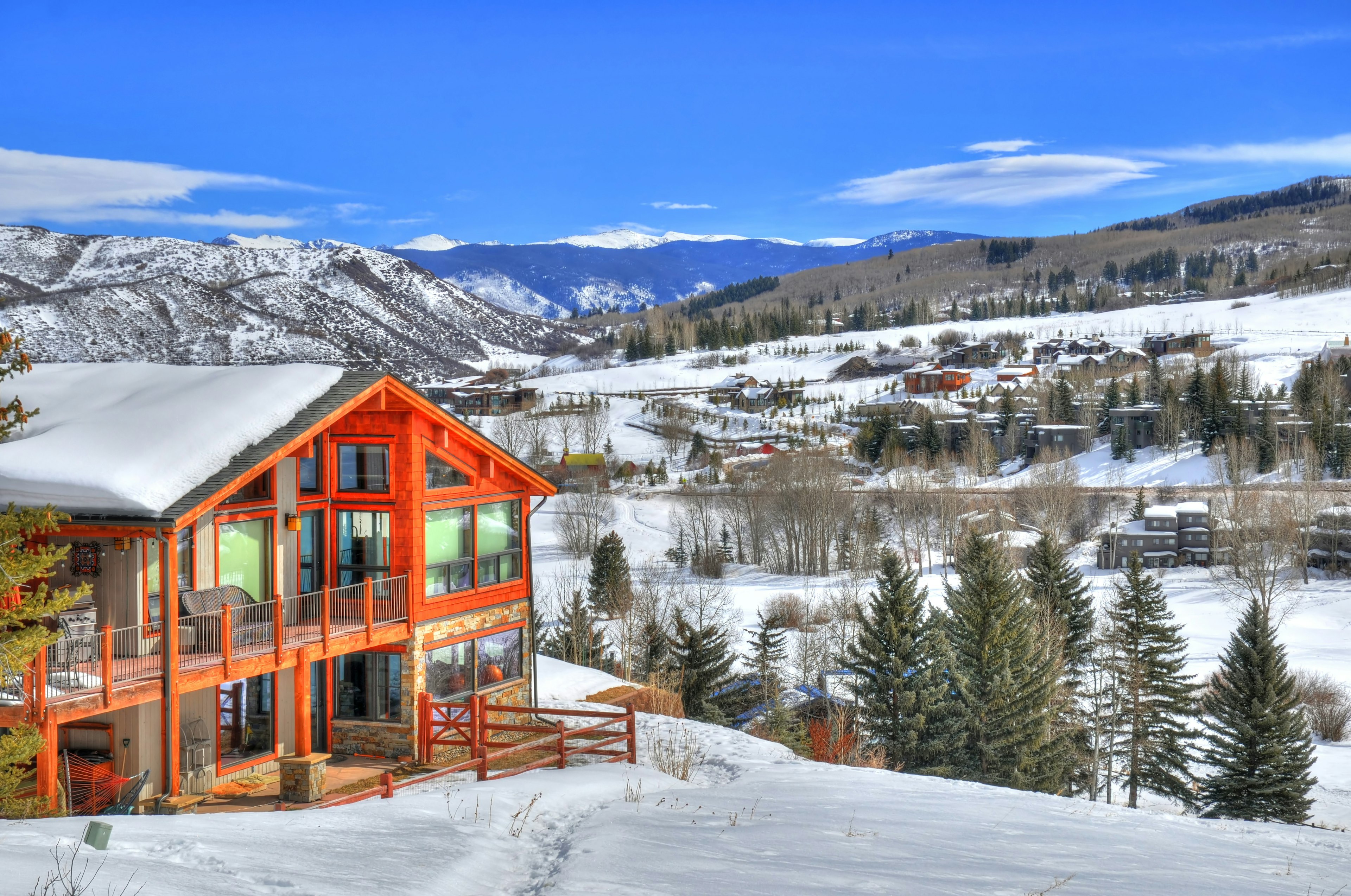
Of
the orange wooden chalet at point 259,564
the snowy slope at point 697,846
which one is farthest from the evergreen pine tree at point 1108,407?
the snowy slope at point 697,846

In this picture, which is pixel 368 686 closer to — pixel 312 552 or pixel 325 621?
pixel 325 621

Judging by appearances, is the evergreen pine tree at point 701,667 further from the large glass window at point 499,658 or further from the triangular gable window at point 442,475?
the triangular gable window at point 442,475

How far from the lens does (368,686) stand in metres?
16.6

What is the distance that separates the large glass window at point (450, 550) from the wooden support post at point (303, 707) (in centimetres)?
255

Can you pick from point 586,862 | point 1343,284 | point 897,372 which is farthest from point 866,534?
point 1343,284

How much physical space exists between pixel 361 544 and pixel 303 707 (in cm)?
290

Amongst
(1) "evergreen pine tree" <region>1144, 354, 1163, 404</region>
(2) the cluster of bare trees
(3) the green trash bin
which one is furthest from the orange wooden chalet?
(1) "evergreen pine tree" <region>1144, 354, 1163, 404</region>

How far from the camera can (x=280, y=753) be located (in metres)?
15.5

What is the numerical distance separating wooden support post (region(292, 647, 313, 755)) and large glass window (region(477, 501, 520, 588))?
3.75 meters

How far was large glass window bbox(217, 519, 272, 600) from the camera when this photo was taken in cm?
1495

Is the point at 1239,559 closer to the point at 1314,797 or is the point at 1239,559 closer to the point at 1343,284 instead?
the point at 1314,797

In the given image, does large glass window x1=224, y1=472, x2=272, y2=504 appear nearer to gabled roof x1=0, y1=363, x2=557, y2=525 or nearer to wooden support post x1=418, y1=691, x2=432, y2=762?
gabled roof x1=0, y1=363, x2=557, y2=525

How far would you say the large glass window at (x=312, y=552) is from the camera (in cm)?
1647

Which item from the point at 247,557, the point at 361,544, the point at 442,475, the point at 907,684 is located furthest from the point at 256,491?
the point at 907,684
